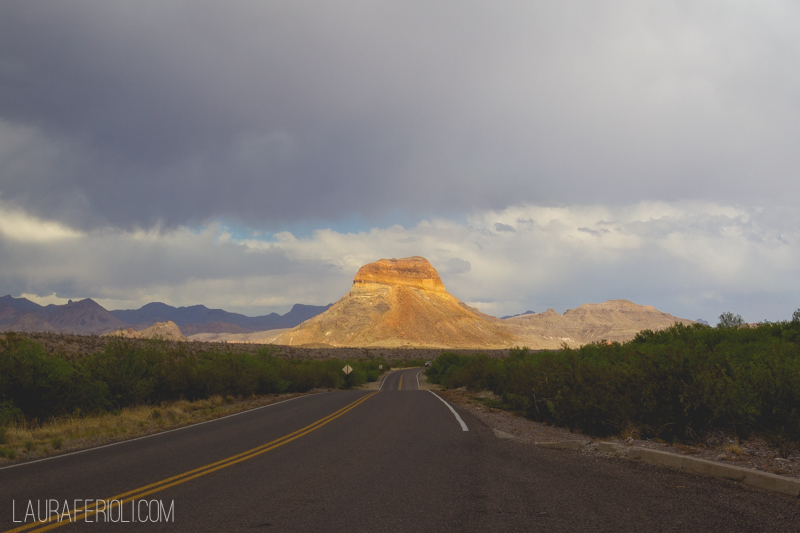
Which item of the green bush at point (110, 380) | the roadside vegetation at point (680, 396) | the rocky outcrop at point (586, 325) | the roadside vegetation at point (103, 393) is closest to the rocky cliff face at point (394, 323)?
the rocky outcrop at point (586, 325)

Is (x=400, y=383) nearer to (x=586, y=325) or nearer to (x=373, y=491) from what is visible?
(x=373, y=491)

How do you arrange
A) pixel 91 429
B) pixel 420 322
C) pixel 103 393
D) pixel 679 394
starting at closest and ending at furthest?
pixel 679 394, pixel 91 429, pixel 103 393, pixel 420 322

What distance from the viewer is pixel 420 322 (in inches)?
5669

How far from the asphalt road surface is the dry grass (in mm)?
1691

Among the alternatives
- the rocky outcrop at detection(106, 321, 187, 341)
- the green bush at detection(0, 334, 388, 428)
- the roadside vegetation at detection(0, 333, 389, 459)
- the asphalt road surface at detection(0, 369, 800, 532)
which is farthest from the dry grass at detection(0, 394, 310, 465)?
the rocky outcrop at detection(106, 321, 187, 341)

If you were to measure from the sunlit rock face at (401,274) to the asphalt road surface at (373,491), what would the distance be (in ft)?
526

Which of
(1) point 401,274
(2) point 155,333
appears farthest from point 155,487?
(1) point 401,274

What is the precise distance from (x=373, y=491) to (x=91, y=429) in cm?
1215

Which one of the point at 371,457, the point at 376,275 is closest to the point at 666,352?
the point at 371,457

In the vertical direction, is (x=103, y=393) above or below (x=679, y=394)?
below

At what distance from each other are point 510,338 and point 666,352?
463 feet

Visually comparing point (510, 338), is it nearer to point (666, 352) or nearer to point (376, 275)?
point (376, 275)

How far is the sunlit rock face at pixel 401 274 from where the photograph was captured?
174 m

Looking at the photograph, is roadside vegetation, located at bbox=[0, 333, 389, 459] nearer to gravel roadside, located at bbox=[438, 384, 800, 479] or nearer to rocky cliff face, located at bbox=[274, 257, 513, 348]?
gravel roadside, located at bbox=[438, 384, 800, 479]
